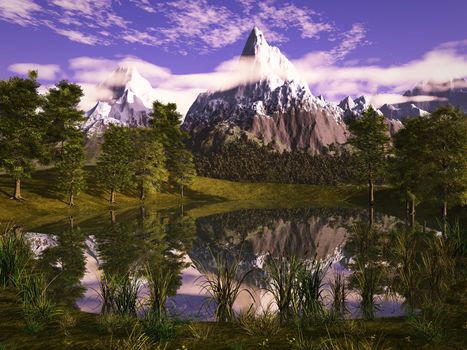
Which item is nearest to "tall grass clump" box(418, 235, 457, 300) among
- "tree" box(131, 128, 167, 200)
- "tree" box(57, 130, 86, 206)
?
"tree" box(57, 130, 86, 206)

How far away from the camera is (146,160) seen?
233 feet

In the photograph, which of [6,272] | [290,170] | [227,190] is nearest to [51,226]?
[6,272]

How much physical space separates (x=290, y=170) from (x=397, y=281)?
511 ft

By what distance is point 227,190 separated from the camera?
89.6 meters

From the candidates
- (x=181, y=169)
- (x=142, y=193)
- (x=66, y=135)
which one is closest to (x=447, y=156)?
(x=66, y=135)

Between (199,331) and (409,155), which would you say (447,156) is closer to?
(409,155)

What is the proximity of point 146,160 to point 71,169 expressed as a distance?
57.5 ft

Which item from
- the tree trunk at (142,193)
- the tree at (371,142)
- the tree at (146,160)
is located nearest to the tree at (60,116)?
the tree at (146,160)

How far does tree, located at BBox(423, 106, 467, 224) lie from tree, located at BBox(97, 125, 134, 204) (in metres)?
46.6

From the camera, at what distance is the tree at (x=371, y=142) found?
60.8 meters

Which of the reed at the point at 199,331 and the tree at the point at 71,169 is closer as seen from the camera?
the reed at the point at 199,331

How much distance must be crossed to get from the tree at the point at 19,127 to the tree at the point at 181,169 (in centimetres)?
3196

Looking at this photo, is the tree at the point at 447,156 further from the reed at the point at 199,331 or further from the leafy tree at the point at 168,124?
the leafy tree at the point at 168,124

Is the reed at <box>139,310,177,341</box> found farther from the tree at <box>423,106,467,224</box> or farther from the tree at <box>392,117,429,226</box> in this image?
the tree at <box>392,117,429,226</box>
